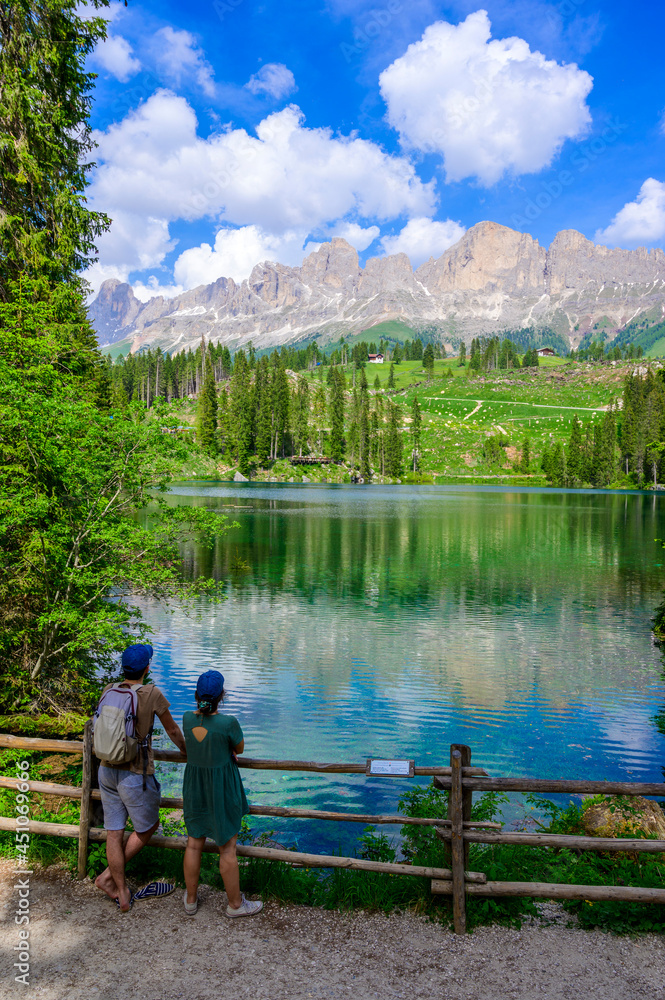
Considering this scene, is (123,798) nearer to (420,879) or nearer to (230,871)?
(230,871)

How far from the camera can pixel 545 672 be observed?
19.3 meters

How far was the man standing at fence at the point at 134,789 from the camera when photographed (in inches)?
253

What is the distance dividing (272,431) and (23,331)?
132561 millimetres

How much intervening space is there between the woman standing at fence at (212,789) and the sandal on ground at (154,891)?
0.44 metres

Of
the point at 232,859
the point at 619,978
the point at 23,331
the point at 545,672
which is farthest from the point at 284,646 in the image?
the point at 619,978

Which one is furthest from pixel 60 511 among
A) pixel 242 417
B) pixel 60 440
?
pixel 242 417

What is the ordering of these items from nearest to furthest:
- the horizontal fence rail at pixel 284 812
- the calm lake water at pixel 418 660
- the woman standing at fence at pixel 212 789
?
1. the woman standing at fence at pixel 212 789
2. the horizontal fence rail at pixel 284 812
3. the calm lake water at pixel 418 660

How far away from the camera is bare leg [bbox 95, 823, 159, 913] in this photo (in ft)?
21.5

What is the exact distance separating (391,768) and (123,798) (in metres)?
3.02

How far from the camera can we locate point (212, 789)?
6234 mm

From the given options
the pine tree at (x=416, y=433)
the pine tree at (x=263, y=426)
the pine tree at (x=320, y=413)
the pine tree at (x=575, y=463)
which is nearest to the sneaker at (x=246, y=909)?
the pine tree at (x=263, y=426)

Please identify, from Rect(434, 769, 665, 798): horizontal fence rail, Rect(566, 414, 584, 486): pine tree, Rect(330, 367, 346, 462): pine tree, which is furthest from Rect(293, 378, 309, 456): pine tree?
Rect(434, 769, 665, 798): horizontal fence rail

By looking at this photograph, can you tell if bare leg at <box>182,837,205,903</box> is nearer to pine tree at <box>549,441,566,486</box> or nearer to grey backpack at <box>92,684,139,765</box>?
grey backpack at <box>92,684,139,765</box>

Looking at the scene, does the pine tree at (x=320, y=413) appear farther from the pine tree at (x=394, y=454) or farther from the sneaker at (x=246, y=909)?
the sneaker at (x=246, y=909)
